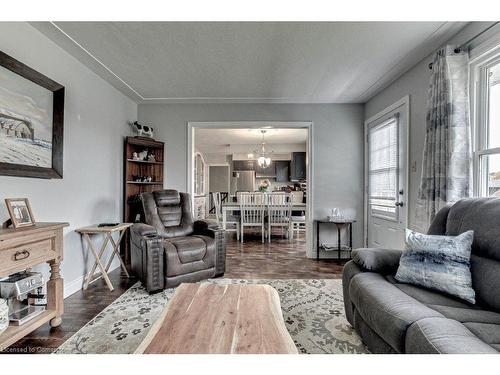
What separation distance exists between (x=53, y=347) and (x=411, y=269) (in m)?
2.50

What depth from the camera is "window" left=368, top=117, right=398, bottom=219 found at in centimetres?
335

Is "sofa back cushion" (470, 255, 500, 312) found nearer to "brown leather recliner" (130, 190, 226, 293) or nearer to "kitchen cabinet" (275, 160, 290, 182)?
"brown leather recliner" (130, 190, 226, 293)

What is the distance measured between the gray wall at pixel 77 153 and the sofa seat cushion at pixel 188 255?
1.02 metres

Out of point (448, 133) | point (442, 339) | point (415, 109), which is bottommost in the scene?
point (442, 339)

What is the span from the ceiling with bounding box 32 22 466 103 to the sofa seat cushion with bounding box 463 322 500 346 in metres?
2.26

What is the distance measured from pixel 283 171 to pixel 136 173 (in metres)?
5.51

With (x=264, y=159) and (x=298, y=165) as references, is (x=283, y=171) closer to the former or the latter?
(x=298, y=165)

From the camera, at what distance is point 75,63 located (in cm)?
281

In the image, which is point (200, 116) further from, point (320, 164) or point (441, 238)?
point (441, 238)

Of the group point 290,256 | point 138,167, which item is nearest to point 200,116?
point 138,167

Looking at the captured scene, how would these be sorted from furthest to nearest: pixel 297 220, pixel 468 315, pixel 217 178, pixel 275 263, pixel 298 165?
pixel 217 178
pixel 298 165
pixel 297 220
pixel 275 263
pixel 468 315

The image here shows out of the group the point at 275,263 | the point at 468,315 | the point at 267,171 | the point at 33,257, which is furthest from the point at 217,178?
the point at 468,315

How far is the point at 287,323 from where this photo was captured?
210cm
